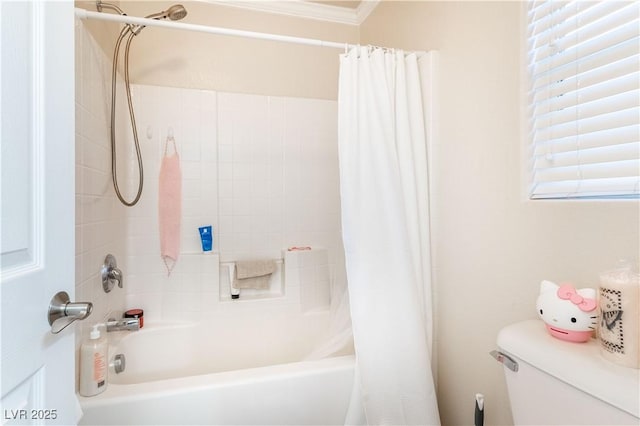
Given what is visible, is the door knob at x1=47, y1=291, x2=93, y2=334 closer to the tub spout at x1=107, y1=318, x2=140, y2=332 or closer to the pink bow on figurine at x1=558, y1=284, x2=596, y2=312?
the tub spout at x1=107, y1=318, x2=140, y2=332

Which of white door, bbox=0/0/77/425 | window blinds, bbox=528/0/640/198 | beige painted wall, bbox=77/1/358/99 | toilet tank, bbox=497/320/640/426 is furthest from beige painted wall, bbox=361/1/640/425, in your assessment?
white door, bbox=0/0/77/425

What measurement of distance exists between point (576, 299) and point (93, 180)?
175 centimetres

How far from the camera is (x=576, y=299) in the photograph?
72cm

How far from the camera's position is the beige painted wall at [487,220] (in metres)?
0.86

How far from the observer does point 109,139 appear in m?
1.62

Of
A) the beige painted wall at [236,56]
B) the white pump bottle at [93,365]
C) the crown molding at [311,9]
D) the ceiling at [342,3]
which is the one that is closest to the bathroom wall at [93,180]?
the white pump bottle at [93,365]

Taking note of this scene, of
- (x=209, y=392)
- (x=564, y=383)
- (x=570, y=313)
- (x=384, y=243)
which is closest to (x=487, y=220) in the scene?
(x=384, y=243)

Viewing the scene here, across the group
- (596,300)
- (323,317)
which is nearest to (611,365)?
(596,300)

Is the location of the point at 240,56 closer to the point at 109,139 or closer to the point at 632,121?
the point at 109,139

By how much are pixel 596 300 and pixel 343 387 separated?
931 millimetres

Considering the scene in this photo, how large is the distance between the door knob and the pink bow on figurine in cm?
102

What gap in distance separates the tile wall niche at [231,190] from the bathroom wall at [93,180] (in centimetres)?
28

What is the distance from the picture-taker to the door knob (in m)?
0.64

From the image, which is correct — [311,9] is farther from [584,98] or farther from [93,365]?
[93,365]
